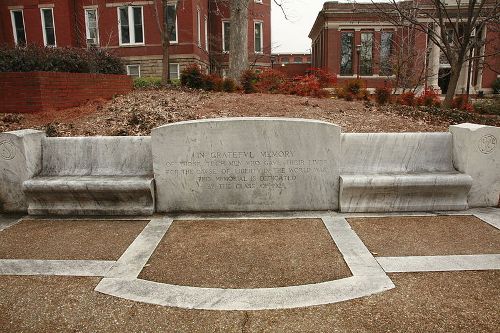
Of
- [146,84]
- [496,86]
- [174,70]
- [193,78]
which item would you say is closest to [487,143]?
[193,78]

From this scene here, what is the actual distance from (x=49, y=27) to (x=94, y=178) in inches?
1174

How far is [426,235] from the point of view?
4.19 m

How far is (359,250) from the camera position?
385cm

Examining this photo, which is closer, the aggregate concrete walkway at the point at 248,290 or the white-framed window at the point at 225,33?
the aggregate concrete walkway at the point at 248,290

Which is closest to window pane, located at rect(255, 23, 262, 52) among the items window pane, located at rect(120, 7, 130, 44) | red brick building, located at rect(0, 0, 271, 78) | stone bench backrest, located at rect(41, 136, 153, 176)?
red brick building, located at rect(0, 0, 271, 78)

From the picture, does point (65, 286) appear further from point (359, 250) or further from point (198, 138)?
point (359, 250)

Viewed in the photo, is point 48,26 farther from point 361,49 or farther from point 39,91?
point 361,49

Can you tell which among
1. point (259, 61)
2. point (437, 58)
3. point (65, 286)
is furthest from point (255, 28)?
point (65, 286)

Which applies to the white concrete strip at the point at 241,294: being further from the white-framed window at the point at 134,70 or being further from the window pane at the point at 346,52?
the window pane at the point at 346,52

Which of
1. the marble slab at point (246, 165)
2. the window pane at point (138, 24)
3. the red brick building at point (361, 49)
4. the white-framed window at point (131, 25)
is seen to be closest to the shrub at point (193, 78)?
the marble slab at point (246, 165)

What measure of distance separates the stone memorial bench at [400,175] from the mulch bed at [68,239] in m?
2.90

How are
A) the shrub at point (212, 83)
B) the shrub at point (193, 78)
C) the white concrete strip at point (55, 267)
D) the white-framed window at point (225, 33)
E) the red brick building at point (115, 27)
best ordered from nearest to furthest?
the white concrete strip at point (55, 267) < the shrub at point (212, 83) < the shrub at point (193, 78) < the red brick building at point (115, 27) < the white-framed window at point (225, 33)

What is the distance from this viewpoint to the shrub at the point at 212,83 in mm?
13430

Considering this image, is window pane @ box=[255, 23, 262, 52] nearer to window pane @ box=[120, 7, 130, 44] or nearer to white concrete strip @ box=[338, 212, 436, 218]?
window pane @ box=[120, 7, 130, 44]
